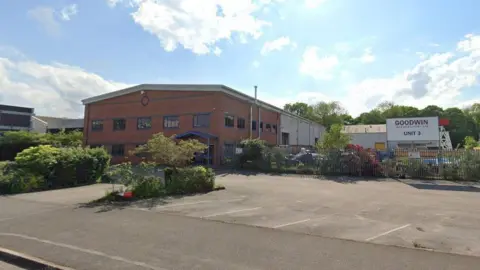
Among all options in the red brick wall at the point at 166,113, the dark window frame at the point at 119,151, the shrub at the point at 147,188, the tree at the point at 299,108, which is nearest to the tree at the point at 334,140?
the red brick wall at the point at 166,113

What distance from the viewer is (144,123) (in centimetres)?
3503

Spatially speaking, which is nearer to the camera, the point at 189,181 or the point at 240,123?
the point at 189,181

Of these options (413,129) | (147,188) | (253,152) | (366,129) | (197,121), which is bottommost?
(147,188)

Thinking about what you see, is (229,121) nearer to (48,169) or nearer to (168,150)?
(168,150)

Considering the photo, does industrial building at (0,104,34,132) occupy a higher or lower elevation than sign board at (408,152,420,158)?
higher

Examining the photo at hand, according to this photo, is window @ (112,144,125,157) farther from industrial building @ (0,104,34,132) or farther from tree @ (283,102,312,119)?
tree @ (283,102,312,119)

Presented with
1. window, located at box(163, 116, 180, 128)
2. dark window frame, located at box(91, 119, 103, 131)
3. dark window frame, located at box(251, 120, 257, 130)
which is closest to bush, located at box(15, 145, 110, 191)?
window, located at box(163, 116, 180, 128)

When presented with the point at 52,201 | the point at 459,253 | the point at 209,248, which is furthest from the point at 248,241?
the point at 52,201

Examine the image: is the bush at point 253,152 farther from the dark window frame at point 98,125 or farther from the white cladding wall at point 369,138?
the white cladding wall at point 369,138

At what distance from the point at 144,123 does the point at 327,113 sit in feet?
187

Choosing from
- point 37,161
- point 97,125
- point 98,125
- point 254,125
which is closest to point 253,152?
point 254,125

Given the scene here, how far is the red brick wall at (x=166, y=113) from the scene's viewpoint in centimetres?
3047

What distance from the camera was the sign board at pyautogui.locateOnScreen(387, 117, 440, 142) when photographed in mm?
24484

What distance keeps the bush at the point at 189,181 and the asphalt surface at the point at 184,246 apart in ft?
14.2
